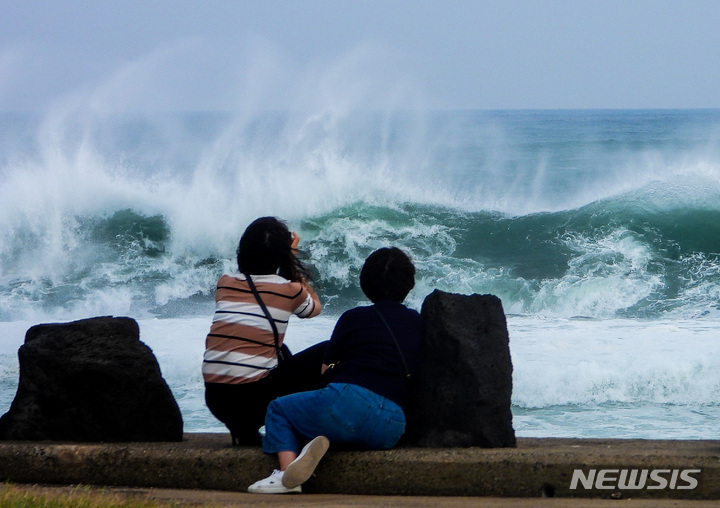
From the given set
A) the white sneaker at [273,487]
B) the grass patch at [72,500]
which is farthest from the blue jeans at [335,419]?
the grass patch at [72,500]

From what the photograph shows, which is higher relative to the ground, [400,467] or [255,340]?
[255,340]

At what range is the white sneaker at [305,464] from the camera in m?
3.53

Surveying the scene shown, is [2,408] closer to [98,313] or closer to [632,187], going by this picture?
[98,313]

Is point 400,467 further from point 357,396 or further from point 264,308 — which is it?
point 264,308

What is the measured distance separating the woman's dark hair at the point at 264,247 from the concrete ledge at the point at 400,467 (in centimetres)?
84

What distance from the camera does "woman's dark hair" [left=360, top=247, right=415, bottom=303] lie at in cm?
390

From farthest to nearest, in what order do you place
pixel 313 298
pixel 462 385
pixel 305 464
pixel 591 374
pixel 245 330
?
pixel 591 374 → pixel 313 298 → pixel 245 330 → pixel 462 385 → pixel 305 464

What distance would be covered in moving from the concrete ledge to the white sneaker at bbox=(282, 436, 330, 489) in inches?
7.1

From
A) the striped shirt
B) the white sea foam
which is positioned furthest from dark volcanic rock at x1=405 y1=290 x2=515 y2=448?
the white sea foam

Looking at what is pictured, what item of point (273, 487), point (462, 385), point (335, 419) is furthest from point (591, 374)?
point (273, 487)

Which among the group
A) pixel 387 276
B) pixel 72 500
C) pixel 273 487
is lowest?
pixel 273 487

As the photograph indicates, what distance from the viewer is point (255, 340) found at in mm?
4047

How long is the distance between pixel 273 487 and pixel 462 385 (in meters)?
0.92

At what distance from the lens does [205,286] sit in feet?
45.1
